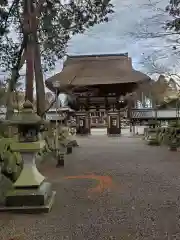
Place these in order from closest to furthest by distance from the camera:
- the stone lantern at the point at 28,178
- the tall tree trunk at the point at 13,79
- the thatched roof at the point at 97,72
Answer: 1. the stone lantern at the point at 28,178
2. the tall tree trunk at the point at 13,79
3. the thatched roof at the point at 97,72

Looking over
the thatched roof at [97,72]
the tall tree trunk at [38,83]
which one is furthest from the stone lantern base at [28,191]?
the thatched roof at [97,72]

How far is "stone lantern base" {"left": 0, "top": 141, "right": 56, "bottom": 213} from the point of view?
→ 521 centimetres

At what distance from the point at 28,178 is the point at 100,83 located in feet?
82.7

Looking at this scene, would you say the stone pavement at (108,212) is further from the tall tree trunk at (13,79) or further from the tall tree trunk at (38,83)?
the tall tree trunk at (13,79)

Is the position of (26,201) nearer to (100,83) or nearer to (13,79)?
(13,79)

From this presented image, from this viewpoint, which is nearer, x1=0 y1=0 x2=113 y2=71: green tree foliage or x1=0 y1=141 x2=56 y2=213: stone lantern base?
x1=0 y1=141 x2=56 y2=213: stone lantern base

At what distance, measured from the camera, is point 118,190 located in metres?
6.84

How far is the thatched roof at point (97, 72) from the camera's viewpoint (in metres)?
30.3

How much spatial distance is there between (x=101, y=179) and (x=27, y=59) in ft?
19.3

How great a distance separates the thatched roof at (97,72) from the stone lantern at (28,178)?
22365 mm

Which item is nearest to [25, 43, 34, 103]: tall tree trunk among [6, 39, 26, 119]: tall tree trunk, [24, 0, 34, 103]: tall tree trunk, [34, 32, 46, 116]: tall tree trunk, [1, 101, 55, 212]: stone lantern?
[24, 0, 34, 103]: tall tree trunk

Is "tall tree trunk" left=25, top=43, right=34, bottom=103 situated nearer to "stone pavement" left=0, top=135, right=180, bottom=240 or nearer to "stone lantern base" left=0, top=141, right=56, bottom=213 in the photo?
"stone pavement" left=0, top=135, right=180, bottom=240

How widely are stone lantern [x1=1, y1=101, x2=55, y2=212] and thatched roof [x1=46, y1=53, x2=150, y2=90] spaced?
22365 mm

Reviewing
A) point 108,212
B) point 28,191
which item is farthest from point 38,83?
point 108,212
